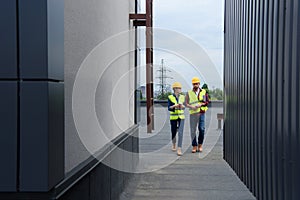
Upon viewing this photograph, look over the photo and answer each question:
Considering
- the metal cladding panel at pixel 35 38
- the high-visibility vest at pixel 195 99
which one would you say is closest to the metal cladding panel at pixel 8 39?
the metal cladding panel at pixel 35 38

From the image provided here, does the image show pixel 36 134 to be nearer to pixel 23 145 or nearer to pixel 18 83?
pixel 23 145

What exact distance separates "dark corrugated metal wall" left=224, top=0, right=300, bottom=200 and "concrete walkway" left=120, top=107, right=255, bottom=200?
38cm

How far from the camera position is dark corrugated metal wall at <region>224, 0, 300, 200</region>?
4184mm

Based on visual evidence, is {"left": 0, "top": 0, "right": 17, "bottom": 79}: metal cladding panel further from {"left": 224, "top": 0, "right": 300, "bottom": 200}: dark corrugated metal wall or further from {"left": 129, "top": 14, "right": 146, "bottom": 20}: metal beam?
{"left": 129, "top": 14, "right": 146, "bottom": 20}: metal beam

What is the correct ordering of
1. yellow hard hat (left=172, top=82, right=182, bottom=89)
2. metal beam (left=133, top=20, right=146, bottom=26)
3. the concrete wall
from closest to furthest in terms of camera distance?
1. the concrete wall
2. metal beam (left=133, top=20, right=146, bottom=26)
3. yellow hard hat (left=172, top=82, right=182, bottom=89)

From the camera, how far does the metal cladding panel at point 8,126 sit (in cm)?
273

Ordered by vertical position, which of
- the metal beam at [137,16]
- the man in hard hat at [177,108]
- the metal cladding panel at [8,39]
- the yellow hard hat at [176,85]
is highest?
the metal beam at [137,16]

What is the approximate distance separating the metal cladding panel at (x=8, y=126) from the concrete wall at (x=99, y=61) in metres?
0.91

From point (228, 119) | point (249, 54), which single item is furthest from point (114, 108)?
point (228, 119)

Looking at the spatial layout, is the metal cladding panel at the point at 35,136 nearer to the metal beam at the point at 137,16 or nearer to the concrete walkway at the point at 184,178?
the concrete walkway at the point at 184,178

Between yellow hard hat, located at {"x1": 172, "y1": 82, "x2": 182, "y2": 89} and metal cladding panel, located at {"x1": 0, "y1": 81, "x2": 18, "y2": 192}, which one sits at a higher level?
yellow hard hat, located at {"x1": 172, "y1": 82, "x2": 182, "y2": 89}

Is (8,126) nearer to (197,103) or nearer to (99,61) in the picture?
(99,61)

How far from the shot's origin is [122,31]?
7.91m

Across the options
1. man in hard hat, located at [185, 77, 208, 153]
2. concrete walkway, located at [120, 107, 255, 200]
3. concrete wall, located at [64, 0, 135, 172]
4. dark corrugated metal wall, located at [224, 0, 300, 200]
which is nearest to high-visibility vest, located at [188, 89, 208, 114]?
man in hard hat, located at [185, 77, 208, 153]
